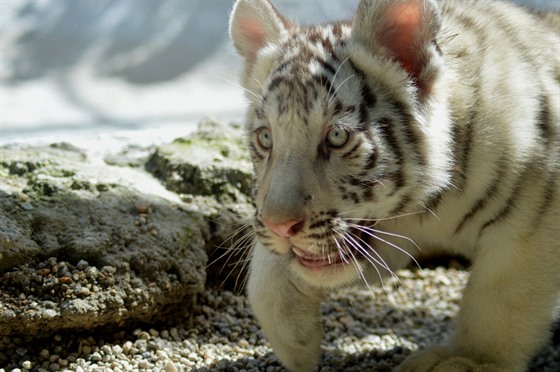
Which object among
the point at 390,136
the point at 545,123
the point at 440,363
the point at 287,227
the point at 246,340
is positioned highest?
the point at 545,123

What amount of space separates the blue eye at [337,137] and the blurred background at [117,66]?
182cm

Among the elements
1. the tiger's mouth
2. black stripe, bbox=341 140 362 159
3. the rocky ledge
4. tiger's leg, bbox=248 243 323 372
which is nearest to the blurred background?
the rocky ledge

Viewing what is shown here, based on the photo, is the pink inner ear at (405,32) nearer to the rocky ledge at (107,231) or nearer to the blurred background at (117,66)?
the rocky ledge at (107,231)

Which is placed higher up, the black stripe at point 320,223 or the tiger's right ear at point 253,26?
the tiger's right ear at point 253,26

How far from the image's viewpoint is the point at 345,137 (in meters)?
1.91

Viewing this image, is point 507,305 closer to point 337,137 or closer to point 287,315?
point 287,315

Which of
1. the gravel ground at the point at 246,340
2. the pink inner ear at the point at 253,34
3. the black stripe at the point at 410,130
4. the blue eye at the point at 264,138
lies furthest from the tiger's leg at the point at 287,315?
the pink inner ear at the point at 253,34

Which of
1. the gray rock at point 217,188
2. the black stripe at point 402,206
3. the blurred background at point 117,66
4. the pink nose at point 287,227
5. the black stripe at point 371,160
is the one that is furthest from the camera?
the blurred background at point 117,66

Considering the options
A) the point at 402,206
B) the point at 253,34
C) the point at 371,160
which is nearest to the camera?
the point at 371,160

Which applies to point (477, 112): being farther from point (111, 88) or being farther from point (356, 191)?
point (111, 88)

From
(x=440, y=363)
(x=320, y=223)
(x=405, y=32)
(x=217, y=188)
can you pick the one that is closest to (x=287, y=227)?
(x=320, y=223)

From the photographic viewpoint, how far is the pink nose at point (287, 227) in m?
1.83

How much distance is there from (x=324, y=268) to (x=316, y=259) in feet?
0.15

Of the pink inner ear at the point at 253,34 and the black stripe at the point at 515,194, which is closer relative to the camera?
the black stripe at the point at 515,194
